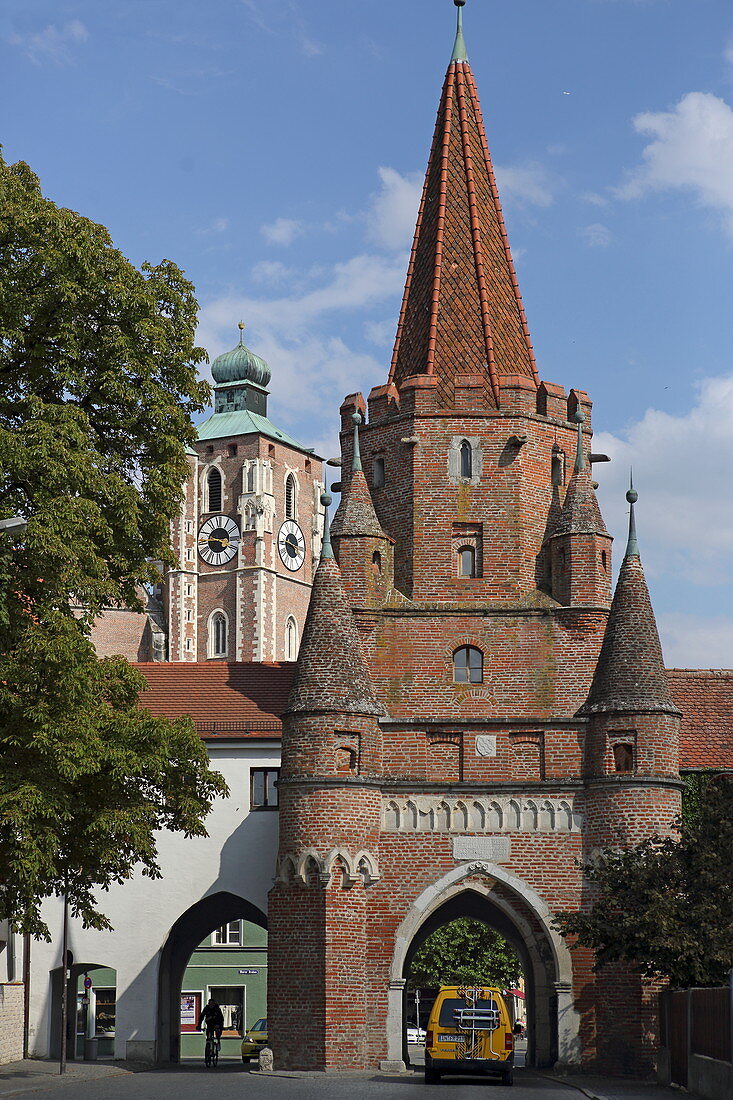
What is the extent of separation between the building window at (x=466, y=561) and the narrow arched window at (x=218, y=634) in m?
69.4

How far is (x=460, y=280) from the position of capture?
3891cm

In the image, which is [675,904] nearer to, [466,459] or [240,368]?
[466,459]

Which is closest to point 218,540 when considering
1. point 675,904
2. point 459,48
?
point 459,48

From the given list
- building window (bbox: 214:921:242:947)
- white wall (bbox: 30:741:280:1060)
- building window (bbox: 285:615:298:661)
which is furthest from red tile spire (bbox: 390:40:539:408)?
building window (bbox: 285:615:298:661)

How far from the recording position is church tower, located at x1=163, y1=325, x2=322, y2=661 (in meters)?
104

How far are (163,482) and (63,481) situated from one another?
2175 mm

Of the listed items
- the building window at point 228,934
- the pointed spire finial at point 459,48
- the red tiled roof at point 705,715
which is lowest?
the building window at point 228,934

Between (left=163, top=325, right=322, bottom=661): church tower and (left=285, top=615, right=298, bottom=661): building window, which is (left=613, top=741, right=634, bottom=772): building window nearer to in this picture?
(left=163, top=325, right=322, bottom=661): church tower

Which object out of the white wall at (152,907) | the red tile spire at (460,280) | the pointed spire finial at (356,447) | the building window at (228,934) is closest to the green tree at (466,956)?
the building window at (228,934)

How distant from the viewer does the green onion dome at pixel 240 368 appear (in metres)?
117

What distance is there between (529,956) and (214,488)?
77.6m

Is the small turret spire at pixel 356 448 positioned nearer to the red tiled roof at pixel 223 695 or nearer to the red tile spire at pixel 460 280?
the red tile spire at pixel 460 280

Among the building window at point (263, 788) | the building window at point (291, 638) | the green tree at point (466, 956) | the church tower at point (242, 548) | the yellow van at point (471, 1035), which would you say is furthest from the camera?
the building window at point (291, 638)

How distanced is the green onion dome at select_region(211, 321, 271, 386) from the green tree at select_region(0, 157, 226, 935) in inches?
3639
